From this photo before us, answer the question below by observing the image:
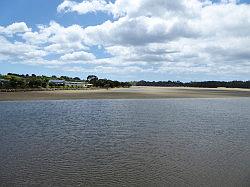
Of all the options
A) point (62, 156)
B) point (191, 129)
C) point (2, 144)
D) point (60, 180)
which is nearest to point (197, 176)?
point (60, 180)

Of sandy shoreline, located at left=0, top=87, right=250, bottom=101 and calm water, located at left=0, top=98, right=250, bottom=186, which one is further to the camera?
sandy shoreline, located at left=0, top=87, right=250, bottom=101

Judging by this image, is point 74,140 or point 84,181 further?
point 74,140

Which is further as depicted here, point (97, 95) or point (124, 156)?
point (97, 95)

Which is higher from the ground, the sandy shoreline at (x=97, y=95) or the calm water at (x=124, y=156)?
the sandy shoreline at (x=97, y=95)

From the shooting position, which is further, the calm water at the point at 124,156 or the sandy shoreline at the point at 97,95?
the sandy shoreline at the point at 97,95

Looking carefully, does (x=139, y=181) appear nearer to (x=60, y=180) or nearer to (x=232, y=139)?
(x=60, y=180)

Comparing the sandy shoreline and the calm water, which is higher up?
the sandy shoreline

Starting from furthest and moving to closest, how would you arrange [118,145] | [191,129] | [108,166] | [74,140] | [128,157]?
[191,129], [74,140], [118,145], [128,157], [108,166]

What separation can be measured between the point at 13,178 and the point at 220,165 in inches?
321

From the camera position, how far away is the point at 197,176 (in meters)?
13.0

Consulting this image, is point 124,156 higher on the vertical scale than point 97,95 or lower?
lower

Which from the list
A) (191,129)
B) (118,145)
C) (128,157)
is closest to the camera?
(128,157)

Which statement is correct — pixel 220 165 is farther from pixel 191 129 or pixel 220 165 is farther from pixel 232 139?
pixel 191 129

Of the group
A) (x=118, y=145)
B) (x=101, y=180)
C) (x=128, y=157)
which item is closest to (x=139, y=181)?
(x=101, y=180)
